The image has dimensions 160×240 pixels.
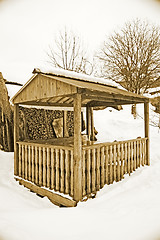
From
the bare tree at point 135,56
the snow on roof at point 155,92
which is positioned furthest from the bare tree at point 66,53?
the snow on roof at point 155,92

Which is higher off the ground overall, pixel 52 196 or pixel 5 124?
pixel 5 124

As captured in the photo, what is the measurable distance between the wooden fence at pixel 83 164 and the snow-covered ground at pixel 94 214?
0.98ft

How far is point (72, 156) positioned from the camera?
4062 mm

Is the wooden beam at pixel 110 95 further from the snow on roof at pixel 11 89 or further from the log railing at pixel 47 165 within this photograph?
the snow on roof at pixel 11 89

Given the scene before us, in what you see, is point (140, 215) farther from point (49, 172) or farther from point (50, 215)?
point (49, 172)

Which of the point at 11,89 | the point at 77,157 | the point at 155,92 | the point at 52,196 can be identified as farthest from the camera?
the point at 155,92

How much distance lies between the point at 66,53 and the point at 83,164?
16819 millimetres

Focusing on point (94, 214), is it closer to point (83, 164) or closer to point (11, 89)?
point (83, 164)

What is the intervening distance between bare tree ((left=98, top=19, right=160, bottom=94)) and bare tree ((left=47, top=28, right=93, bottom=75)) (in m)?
3.03

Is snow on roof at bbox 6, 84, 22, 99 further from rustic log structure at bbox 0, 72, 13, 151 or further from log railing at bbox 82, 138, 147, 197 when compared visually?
log railing at bbox 82, 138, 147, 197

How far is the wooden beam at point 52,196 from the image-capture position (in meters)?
4.02

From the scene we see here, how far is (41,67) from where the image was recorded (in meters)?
4.69

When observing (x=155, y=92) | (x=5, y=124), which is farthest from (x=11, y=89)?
(x=155, y=92)

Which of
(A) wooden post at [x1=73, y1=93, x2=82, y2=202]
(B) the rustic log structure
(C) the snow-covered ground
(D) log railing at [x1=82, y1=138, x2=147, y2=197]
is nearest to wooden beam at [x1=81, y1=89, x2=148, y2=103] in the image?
(A) wooden post at [x1=73, y1=93, x2=82, y2=202]
